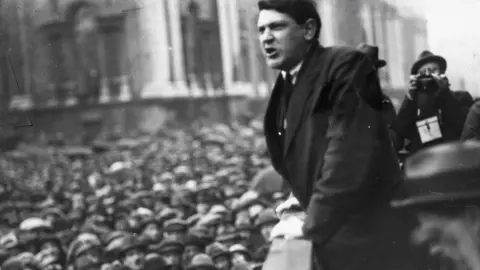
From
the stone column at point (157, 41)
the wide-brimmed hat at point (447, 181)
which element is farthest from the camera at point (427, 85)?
the stone column at point (157, 41)

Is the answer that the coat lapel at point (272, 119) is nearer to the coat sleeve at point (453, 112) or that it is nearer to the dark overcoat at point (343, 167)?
the dark overcoat at point (343, 167)

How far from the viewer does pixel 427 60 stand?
12.3 feet

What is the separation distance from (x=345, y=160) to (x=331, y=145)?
0.26ft

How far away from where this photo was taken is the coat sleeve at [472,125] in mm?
3420

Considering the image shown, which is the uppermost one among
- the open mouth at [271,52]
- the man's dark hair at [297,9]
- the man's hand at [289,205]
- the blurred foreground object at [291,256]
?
the man's dark hair at [297,9]

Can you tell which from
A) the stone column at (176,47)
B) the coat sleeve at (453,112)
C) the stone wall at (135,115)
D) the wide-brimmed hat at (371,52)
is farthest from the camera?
the stone column at (176,47)

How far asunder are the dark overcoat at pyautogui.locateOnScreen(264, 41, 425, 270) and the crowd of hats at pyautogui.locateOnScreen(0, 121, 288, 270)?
132 inches

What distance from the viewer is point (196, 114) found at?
16.4 metres

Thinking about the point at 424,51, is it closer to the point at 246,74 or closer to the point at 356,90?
the point at 356,90

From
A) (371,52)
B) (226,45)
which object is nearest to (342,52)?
(371,52)

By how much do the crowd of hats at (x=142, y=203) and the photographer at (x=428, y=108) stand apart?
293 centimetres

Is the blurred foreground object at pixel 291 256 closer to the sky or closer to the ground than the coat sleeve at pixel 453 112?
closer to the ground

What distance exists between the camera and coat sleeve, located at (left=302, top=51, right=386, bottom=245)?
9.60 feet

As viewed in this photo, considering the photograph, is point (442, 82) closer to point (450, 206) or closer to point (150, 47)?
point (450, 206)
